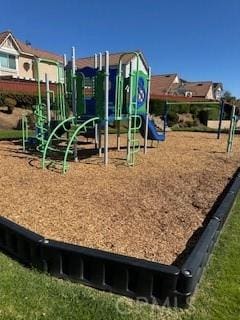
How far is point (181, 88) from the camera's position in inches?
2712

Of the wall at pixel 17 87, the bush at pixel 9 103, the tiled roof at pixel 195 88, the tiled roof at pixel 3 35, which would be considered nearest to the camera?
the bush at pixel 9 103

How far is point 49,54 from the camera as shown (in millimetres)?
43656

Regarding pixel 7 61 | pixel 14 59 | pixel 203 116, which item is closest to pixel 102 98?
pixel 203 116

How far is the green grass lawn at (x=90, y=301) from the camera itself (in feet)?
7.89

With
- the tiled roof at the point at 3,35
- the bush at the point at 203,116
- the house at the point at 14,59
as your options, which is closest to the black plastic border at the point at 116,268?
the bush at the point at 203,116

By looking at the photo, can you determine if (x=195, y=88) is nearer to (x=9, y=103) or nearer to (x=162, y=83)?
(x=162, y=83)

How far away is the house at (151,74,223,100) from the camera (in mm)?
59272

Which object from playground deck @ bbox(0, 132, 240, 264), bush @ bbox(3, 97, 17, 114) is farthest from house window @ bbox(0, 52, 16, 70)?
playground deck @ bbox(0, 132, 240, 264)

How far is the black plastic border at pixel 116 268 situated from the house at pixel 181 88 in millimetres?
52111

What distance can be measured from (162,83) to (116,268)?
61.3 metres

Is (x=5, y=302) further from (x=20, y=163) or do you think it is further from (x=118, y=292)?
(x=20, y=163)

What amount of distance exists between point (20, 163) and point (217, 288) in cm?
567

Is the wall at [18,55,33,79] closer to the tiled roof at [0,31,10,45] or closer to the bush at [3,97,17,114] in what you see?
the tiled roof at [0,31,10,45]

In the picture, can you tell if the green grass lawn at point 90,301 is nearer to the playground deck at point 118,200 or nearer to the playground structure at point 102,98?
the playground deck at point 118,200
